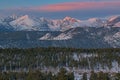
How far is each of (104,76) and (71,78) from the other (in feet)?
41.2

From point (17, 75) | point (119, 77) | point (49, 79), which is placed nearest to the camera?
point (119, 77)

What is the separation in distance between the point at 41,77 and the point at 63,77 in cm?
1279

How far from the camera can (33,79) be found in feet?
448

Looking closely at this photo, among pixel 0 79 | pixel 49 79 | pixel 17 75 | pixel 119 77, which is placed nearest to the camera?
pixel 0 79

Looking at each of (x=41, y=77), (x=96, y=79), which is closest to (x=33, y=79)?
(x=41, y=77)

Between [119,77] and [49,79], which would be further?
[49,79]

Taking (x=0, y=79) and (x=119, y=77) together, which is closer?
(x=0, y=79)

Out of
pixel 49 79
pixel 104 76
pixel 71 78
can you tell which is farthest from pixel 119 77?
pixel 49 79

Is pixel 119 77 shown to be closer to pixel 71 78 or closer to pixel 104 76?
pixel 104 76

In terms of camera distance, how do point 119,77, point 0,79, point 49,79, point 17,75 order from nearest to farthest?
point 0,79
point 119,77
point 49,79
point 17,75

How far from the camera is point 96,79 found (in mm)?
141750

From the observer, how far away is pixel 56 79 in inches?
5630

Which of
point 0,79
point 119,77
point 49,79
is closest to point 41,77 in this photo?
point 49,79

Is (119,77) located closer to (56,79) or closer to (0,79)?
(56,79)
